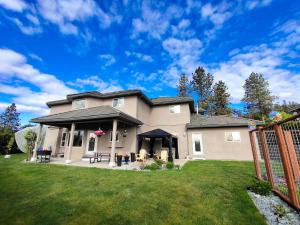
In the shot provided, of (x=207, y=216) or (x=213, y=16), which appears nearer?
(x=207, y=216)

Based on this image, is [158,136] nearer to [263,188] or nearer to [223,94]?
[263,188]

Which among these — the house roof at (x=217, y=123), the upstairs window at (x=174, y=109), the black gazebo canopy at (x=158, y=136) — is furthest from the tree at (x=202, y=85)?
the black gazebo canopy at (x=158, y=136)

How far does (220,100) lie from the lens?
105ft

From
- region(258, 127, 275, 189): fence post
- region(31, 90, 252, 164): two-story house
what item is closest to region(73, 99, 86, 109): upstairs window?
region(31, 90, 252, 164): two-story house

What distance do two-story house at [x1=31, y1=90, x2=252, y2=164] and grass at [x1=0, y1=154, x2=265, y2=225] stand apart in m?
6.32

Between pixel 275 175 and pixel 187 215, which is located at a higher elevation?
pixel 275 175

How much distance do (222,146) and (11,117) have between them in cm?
7121

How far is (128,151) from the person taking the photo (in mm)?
13438

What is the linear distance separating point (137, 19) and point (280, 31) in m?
11.3

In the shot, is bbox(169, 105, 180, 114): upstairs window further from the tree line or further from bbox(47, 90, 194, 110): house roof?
the tree line

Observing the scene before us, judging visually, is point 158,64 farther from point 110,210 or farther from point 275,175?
point 110,210

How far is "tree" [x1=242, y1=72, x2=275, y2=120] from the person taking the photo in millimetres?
32859

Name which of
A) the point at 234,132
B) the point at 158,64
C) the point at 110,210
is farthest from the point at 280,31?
the point at 110,210

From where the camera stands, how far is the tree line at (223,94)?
106ft
